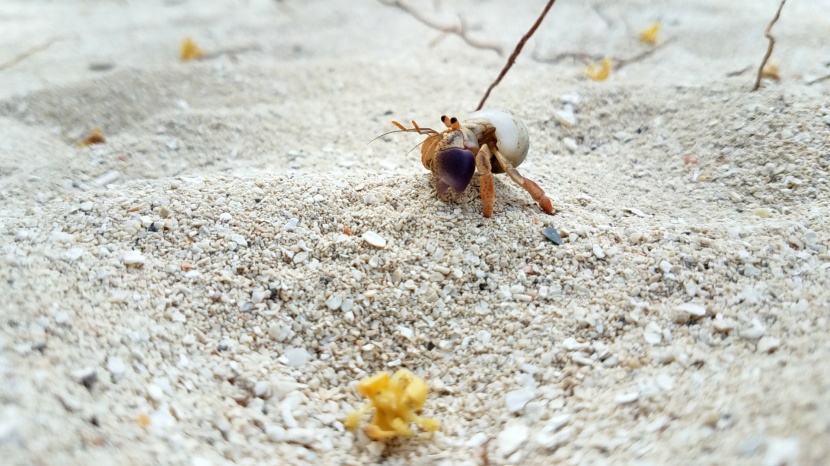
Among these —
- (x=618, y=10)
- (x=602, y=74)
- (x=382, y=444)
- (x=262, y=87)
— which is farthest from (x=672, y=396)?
(x=618, y=10)

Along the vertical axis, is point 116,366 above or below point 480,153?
below

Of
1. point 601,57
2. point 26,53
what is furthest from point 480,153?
point 26,53

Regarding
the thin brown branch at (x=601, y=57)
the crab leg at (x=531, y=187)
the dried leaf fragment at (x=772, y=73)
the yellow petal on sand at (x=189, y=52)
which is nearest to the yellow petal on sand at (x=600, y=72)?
the thin brown branch at (x=601, y=57)

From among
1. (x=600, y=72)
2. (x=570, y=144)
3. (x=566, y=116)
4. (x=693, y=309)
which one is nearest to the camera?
(x=693, y=309)

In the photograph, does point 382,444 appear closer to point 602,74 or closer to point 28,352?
point 28,352

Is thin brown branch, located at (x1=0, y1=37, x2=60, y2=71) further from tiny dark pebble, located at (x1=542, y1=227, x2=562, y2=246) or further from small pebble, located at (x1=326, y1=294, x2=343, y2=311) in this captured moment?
tiny dark pebble, located at (x1=542, y1=227, x2=562, y2=246)

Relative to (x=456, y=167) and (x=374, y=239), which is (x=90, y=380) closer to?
(x=374, y=239)
